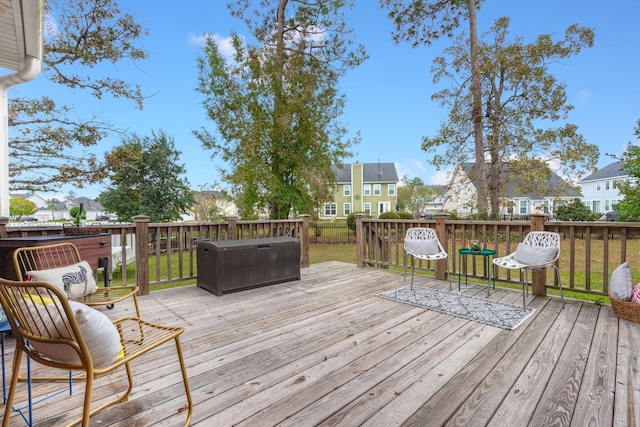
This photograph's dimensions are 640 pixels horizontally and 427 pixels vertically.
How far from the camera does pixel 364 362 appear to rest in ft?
7.14

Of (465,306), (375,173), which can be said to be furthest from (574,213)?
(375,173)

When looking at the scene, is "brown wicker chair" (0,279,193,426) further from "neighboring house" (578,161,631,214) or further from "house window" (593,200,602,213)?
"house window" (593,200,602,213)

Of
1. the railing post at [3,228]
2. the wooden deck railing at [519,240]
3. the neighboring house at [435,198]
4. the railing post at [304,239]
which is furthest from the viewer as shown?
the neighboring house at [435,198]

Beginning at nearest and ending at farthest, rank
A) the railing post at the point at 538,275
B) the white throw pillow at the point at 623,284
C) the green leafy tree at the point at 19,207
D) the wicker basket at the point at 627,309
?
the wicker basket at the point at 627,309
the white throw pillow at the point at 623,284
the railing post at the point at 538,275
the green leafy tree at the point at 19,207

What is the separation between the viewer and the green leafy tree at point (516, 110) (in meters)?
9.05

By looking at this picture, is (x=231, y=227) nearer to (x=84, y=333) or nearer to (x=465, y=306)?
(x=465, y=306)

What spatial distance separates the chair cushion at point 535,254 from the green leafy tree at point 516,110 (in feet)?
23.2

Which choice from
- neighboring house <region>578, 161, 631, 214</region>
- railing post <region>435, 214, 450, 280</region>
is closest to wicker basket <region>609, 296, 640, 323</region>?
railing post <region>435, 214, 450, 280</region>

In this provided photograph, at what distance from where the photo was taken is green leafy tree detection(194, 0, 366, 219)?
9.45 metres

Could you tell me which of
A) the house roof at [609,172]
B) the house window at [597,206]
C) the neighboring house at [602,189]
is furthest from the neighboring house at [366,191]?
the house window at [597,206]

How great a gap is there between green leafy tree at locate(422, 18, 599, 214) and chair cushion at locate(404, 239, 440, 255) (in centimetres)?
695

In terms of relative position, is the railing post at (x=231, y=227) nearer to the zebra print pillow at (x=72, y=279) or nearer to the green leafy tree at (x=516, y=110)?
the zebra print pillow at (x=72, y=279)

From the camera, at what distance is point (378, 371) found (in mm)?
2055

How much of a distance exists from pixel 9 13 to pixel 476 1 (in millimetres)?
10525
